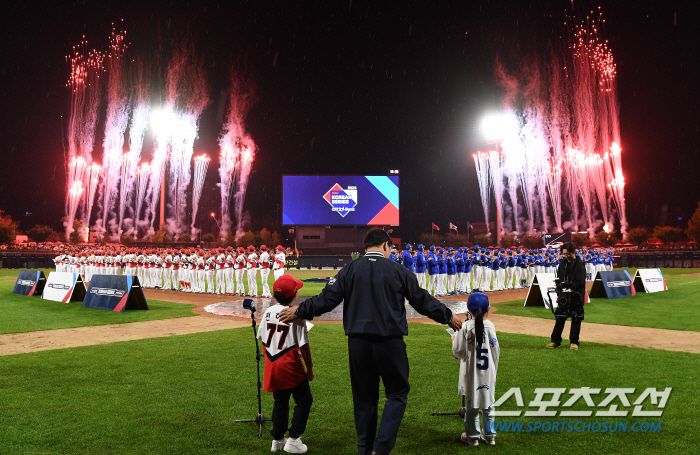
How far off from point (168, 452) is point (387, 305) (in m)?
2.64

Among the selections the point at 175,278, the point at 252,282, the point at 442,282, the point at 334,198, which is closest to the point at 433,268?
the point at 442,282

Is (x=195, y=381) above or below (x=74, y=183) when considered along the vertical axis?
below

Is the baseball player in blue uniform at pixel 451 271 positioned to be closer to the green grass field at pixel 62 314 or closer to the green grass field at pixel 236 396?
the green grass field at pixel 236 396

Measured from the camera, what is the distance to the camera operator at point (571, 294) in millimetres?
9344

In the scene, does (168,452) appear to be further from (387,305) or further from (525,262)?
(525,262)

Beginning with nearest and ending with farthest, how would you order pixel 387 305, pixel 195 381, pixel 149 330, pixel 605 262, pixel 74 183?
pixel 387 305, pixel 195 381, pixel 149 330, pixel 605 262, pixel 74 183

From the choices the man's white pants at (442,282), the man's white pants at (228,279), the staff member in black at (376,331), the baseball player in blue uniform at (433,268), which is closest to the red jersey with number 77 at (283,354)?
the staff member in black at (376,331)

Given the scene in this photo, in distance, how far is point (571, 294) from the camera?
9.38m

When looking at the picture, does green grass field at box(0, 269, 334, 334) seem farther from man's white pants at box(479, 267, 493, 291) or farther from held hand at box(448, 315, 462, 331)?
man's white pants at box(479, 267, 493, 291)

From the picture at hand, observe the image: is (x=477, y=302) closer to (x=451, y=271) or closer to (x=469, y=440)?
(x=469, y=440)

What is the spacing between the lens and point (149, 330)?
12242 mm

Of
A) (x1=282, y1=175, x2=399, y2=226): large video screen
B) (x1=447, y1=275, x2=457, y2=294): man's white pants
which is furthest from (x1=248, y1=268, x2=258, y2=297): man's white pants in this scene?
(x1=282, y1=175, x2=399, y2=226): large video screen

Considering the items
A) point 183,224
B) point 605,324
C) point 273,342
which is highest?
point 183,224

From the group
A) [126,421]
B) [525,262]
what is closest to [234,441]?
[126,421]
